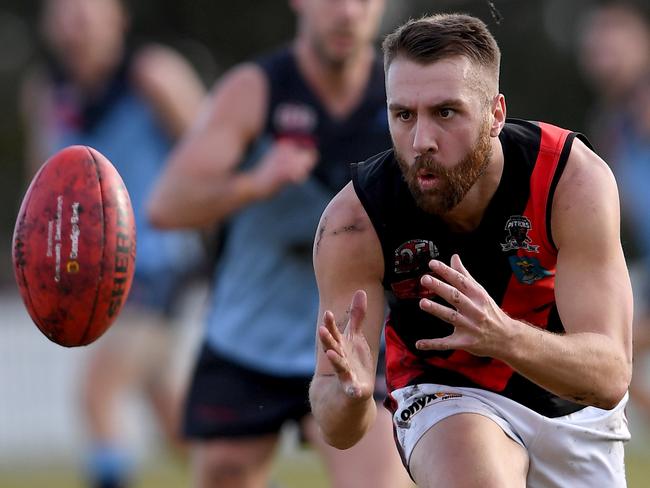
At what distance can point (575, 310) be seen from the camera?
13.6 feet

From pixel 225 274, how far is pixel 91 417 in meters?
2.34

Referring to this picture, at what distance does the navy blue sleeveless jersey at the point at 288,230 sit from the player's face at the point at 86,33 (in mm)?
2549

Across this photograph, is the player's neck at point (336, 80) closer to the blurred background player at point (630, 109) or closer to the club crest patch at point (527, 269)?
the club crest patch at point (527, 269)

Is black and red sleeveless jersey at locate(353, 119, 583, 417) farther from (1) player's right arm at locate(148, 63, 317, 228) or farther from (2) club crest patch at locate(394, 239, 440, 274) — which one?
(1) player's right arm at locate(148, 63, 317, 228)

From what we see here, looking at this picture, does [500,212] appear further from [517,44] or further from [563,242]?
[517,44]

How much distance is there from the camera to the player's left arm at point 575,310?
3775 mm

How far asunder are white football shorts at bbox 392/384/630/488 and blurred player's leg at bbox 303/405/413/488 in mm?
871

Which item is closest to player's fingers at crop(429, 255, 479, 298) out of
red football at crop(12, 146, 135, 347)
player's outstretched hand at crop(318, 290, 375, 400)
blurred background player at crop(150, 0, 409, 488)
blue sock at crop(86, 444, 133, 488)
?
player's outstretched hand at crop(318, 290, 375, 400)

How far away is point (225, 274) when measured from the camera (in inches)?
248

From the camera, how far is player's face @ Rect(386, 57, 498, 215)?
4105mm

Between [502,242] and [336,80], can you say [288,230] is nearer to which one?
[336,80]

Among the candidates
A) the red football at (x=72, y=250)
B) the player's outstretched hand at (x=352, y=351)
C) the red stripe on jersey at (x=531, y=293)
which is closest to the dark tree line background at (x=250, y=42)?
the red football at (x=72, y=250)

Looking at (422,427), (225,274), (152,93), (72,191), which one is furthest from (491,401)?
(152,93)

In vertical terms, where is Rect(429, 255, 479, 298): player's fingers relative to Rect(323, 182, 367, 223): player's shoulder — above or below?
above
